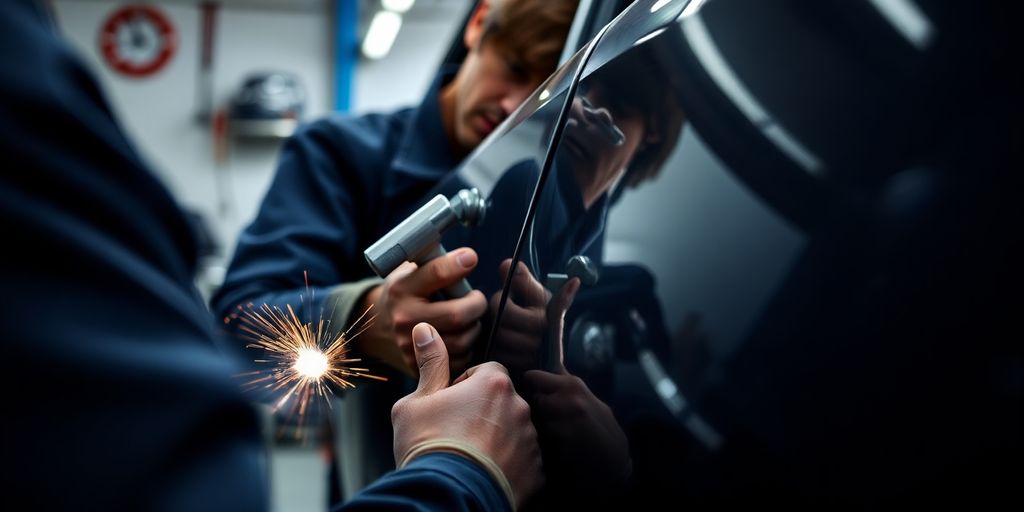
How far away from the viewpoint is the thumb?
20.9 inches

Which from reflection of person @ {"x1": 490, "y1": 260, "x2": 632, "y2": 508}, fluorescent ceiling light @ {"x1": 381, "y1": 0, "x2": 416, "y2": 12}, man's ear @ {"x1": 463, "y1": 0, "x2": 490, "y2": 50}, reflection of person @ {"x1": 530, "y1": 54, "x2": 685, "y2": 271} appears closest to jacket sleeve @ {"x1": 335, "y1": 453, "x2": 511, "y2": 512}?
reflection of person @ {"x1": 490, "y1": 260, "x2": 632, "y2": 508}

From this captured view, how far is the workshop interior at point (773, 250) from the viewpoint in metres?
0.33

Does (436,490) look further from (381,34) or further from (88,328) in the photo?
(381,34)

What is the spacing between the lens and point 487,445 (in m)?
0.48

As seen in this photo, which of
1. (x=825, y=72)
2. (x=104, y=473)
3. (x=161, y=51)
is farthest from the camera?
(x=161, y=51)

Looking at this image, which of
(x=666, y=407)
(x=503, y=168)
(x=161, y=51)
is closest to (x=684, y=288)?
(x=666, y=407)

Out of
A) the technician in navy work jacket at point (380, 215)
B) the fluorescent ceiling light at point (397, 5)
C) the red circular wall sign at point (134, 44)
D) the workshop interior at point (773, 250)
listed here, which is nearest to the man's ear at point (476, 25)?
the technician in navy work jacket at point (380, 215)

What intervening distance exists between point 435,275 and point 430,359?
7 cm

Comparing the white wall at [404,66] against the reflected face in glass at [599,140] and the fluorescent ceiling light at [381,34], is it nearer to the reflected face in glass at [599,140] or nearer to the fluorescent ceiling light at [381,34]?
the fluorescent ceiling light at [381,34]

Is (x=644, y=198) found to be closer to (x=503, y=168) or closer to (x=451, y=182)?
(x=503, y=168)

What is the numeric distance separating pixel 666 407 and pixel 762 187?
0.13 m

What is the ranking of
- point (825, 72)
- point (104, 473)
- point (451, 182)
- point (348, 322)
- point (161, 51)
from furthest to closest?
point (161, 51) < point (451, 182) < point (348, 322) < point (825, 72) < point (104, 473)

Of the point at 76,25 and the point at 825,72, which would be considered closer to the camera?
the point at 825,72

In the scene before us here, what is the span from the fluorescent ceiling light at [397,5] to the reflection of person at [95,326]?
4299 millimetres
